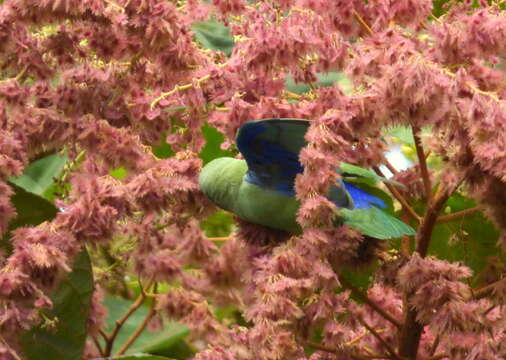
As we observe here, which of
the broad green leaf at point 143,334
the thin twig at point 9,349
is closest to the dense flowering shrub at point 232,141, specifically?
the thin twig at point 9,349

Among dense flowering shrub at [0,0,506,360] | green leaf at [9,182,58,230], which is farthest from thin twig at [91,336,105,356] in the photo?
green leaf at [9,182,58,230]

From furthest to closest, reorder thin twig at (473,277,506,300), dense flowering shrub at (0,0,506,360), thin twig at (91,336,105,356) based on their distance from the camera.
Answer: thin twig at (91,336,105,356), thin twig at (473,277,506,300), dense flowering shrub at (0,0,506,360)

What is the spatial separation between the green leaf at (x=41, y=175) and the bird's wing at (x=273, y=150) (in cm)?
58

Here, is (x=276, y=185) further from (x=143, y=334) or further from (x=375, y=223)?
(x=143, y=334)

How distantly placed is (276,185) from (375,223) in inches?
5.3

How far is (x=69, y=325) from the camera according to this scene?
4.23 feet

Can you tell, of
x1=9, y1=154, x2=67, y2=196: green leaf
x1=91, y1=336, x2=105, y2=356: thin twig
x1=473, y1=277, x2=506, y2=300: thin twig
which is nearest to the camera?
x1=473, y1=277, x2=506, y2=300: thin twig

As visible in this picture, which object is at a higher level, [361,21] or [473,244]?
[361,21]

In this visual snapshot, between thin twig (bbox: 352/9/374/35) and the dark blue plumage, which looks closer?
the dark blue plumage

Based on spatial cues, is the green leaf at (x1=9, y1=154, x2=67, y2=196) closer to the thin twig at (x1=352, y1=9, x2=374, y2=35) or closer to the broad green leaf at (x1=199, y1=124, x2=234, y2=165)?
the broad green leaf at (x1=199, y1=124, x2=234, y2=165)

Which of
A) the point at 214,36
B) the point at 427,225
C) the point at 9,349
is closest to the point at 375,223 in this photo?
the point at 427,225

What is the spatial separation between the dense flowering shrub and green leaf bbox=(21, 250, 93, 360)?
1.8 inches

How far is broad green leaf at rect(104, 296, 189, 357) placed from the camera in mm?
1636

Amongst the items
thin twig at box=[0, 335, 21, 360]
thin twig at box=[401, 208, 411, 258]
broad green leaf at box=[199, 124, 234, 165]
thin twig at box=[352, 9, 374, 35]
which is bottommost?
thin twig at box=[0, 335, 21, 360]
